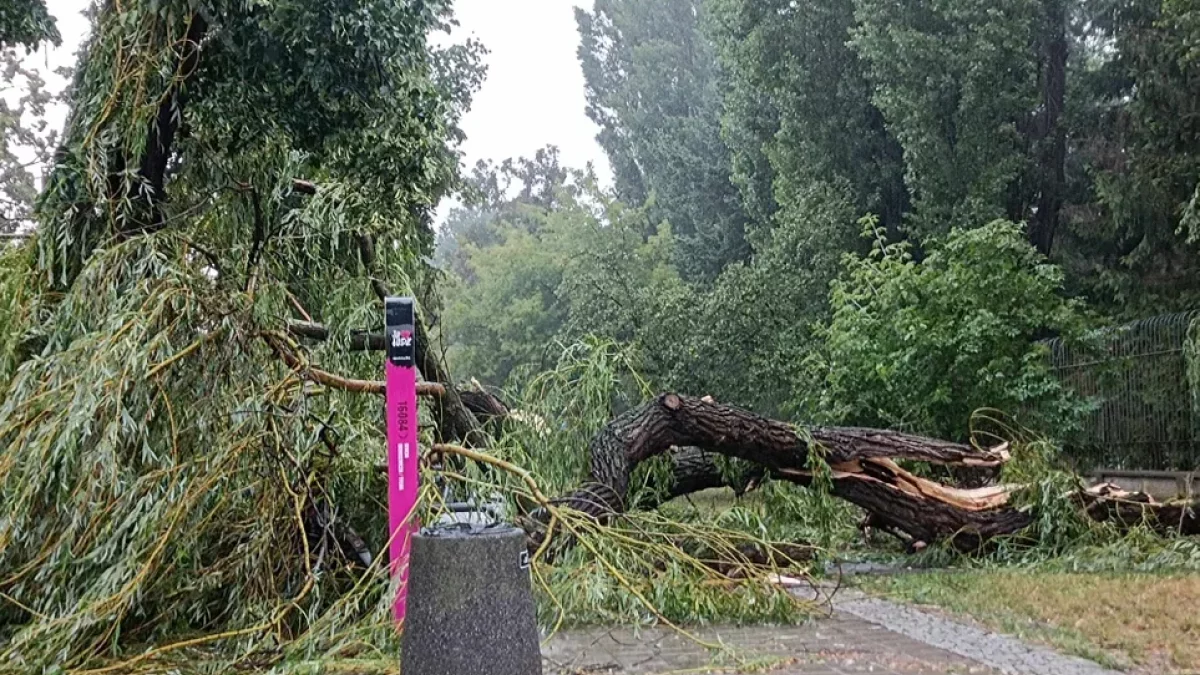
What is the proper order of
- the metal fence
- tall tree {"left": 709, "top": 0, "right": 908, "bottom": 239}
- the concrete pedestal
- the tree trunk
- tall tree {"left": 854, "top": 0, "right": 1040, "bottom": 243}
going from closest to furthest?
the concrete pedestal → the metal fence → tall tree {"left": 854, "top": 0, "right": 1040, "bottom": 243} → the tree trunk → tall tree {"left": 709, "top": 0, "right": 908, "bottom": 239}

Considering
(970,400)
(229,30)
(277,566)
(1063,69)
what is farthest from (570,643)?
(1063,69)

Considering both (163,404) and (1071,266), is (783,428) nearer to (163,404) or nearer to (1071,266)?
(163,404)

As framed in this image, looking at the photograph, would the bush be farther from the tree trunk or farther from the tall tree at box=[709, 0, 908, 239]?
the tall tree at box=[709, 0, 908, 239]

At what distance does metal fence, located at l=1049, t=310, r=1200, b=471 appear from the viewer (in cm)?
1068

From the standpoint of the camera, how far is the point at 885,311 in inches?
453

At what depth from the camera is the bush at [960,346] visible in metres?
10.5

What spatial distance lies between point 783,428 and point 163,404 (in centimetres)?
411

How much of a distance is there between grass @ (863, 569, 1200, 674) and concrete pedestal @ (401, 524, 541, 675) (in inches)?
107

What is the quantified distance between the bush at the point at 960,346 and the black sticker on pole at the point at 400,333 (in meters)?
7.20

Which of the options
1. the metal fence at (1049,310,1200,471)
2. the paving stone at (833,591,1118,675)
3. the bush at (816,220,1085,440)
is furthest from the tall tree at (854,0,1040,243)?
the paving stone at (833,591,1118,675)

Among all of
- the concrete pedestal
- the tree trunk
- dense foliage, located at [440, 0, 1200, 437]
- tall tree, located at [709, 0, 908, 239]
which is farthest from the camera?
tall tree, located at [709, 0, 908, 239]

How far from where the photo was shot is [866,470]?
7.46 m

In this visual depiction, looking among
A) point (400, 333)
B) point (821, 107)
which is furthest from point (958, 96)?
point (400, 333)

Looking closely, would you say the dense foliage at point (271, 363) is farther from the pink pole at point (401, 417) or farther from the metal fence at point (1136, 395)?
the metal fence at point (1136, 395)
